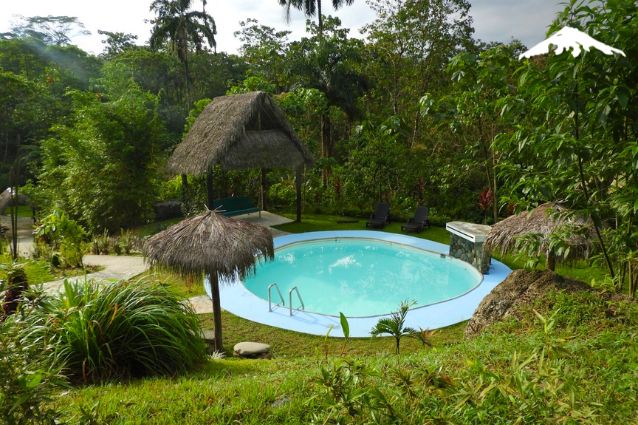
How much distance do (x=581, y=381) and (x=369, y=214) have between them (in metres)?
12.3

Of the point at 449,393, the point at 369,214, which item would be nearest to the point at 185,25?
the point at 369,214

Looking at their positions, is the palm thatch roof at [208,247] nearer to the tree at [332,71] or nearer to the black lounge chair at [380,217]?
the black lounge chair at [380,217]

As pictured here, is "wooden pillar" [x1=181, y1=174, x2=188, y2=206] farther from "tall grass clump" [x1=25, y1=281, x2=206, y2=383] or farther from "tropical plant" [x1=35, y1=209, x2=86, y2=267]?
"tall grass clump" [x1=25, y1=281, x2=206, y2=383]

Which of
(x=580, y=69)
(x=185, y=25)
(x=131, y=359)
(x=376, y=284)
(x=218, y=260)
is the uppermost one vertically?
(x=185, y=25)

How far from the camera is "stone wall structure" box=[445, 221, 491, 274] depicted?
30.3 ft

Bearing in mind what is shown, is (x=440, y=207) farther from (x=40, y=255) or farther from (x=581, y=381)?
(x=581, y=381)

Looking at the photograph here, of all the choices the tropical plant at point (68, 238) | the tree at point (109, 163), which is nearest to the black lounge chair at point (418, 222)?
the tree at point (109, 163)

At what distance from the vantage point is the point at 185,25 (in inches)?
904

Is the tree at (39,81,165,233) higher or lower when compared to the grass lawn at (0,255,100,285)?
higher

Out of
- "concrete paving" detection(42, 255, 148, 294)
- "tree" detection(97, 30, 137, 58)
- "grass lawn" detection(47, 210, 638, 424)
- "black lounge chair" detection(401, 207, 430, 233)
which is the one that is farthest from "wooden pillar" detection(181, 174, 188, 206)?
"tree" detection(97, 30, 137, 58)

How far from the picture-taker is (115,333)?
12.5ft

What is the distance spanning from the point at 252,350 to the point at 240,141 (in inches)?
298

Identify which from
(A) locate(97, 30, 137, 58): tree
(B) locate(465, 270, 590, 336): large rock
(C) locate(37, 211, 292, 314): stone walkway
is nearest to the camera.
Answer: (B) locate(465, 270, 590, 336): large rock

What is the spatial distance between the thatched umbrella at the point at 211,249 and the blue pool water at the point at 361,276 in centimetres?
262
